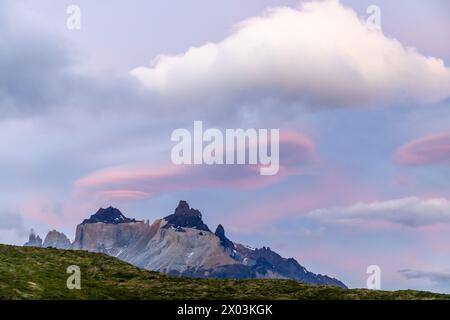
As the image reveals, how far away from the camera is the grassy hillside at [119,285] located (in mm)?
93312

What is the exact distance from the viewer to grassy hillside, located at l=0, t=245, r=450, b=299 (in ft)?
A: 306

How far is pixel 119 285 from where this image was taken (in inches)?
4181

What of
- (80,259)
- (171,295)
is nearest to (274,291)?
(171,295)

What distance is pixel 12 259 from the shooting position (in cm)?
10944
